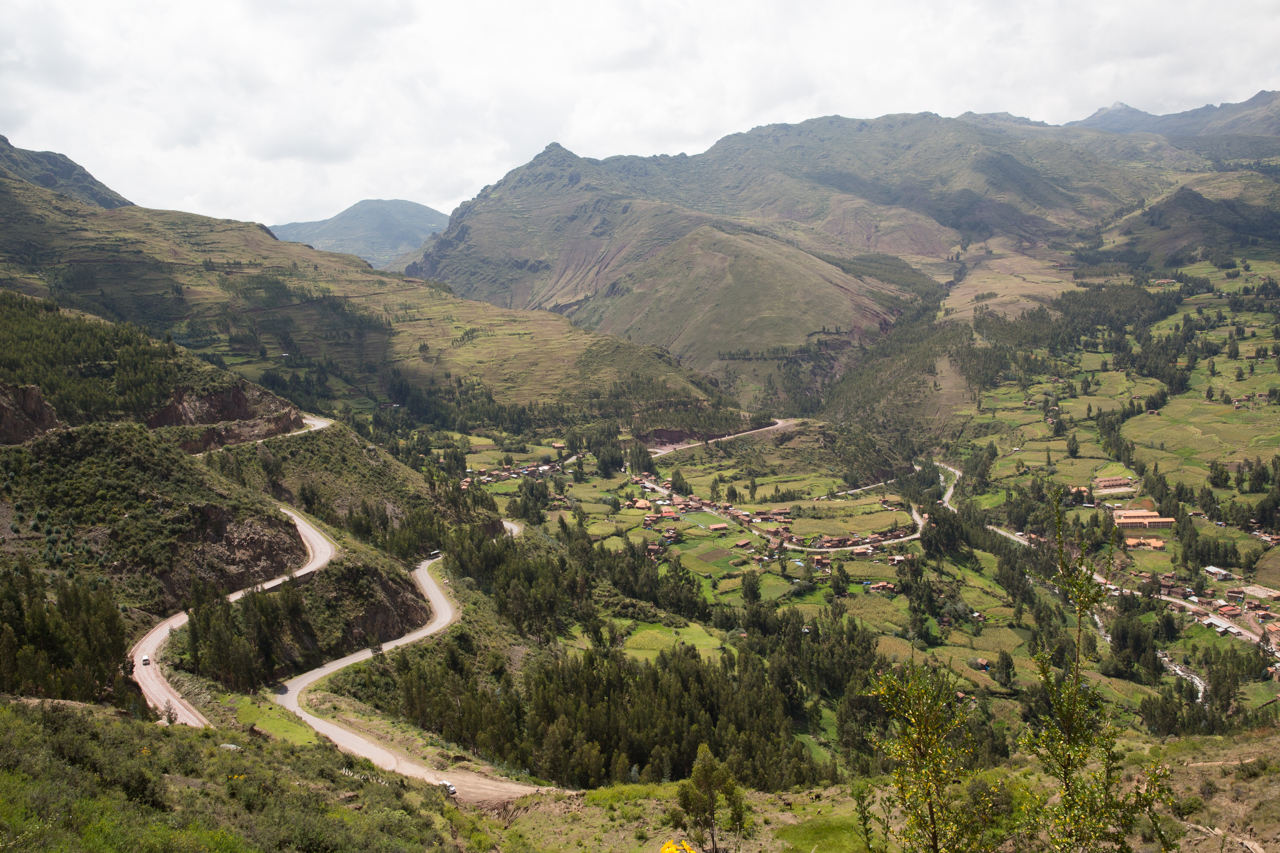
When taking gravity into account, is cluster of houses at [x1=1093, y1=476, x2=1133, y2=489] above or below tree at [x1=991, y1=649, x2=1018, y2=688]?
above

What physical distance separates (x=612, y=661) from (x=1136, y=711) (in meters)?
74.9

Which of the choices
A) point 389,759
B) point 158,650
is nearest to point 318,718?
point 389,759

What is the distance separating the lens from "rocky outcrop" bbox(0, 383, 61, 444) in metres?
79.2

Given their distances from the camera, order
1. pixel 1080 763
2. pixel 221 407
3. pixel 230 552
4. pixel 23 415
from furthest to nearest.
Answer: pixel 221 407, pixel 23 415, pixel 230 552, pixel 1080 763

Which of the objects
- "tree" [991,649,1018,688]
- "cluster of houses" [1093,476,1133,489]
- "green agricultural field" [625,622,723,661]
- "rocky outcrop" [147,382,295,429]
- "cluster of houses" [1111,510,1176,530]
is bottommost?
"tree" [991,649,1018,688]

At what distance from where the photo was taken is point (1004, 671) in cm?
10419

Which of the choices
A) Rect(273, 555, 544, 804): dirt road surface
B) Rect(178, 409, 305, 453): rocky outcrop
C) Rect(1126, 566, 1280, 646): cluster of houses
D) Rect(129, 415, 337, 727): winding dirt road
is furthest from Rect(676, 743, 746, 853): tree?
Rect(1126, 566, 1280, 646): cluster of houses

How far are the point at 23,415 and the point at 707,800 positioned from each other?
3614 inches

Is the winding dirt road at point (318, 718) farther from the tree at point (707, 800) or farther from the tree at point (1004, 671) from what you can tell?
the tree at point (1004, 671)

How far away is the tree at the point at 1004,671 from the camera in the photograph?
103375 mm

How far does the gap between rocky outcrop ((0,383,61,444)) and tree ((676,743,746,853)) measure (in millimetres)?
84996

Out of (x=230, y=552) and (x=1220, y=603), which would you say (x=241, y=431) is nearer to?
(x=230, y=552)

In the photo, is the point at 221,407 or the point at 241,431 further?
the point at 221,407

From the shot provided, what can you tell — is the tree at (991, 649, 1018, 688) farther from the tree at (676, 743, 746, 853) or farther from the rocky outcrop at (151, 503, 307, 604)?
the rocky outcrop at (151, 503, 307, 604)
